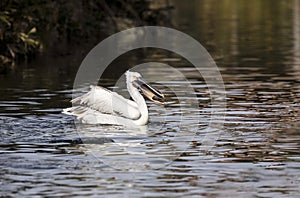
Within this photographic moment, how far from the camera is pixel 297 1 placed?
73.6 m

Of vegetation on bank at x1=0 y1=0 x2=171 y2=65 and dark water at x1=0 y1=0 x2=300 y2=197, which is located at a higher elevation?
vegetation on bank at x1=0 y1=0 x2=171 y2=65

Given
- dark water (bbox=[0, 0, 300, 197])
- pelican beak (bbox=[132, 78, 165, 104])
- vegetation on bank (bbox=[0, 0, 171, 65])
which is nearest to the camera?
dark water (bbox=[0, 0, 300, 197])

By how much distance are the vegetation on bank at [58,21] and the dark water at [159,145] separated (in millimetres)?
1015

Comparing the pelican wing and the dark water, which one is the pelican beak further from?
the pelican wing

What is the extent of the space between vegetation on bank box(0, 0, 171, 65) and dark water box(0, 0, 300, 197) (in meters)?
1.01

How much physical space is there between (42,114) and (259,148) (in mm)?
4834

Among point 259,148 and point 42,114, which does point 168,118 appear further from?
point 259,148

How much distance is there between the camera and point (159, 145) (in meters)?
13.7

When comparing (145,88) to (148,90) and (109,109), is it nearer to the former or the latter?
(148,90)

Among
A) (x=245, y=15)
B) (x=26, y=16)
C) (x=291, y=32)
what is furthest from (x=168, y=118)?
(x=245, y=15)

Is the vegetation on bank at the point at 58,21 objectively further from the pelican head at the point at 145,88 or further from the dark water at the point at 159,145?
the pelican head at the point at 145,88

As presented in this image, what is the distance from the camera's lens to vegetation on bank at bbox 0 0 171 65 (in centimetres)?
2541

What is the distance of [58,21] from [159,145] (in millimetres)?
15646

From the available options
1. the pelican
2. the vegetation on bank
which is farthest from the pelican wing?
the vegetation on bank
